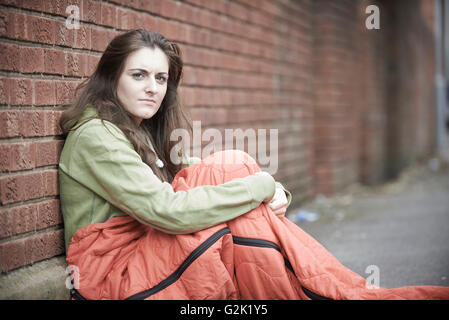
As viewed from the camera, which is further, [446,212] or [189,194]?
[446,212]

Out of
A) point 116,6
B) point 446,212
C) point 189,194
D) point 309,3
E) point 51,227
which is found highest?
point 309,3

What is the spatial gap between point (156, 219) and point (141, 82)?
2.16 feet

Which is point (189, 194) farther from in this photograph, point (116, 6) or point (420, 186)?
point (420, 186)

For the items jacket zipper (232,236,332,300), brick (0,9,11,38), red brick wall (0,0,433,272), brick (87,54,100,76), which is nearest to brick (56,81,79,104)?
red brick wall (0,0,433,272)

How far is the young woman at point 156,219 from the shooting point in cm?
201

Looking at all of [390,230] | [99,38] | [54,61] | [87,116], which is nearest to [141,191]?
[87,116]

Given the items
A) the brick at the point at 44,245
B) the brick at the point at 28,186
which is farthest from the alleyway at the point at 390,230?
the brick at the point at 28,186

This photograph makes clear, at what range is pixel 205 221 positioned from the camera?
2043mm

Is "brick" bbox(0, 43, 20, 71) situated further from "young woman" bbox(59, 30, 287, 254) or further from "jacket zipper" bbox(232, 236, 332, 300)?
"jacket zipper" bbox(232, 236, 332, 300)

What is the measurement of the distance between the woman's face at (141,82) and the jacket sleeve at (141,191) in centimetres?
21

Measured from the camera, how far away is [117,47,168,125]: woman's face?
2264 mm
